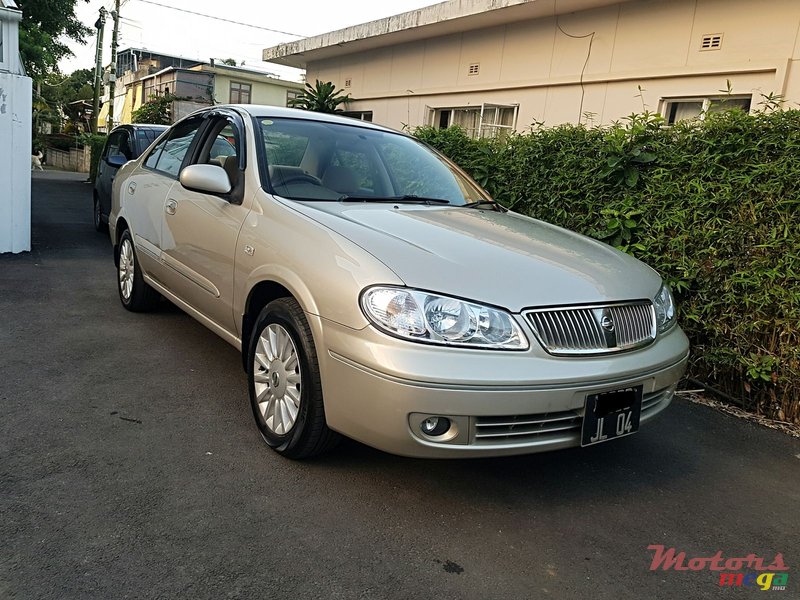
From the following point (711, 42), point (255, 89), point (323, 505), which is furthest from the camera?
point (255, 89)

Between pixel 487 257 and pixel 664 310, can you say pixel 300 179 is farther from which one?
pixel 664 310

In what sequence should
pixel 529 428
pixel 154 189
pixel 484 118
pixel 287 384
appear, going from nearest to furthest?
pixel 529 428 < pixel 287 384 < pixel 154 189 < pixel 484 118

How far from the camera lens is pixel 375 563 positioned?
7.55ft

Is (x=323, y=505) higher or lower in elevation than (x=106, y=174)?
lower

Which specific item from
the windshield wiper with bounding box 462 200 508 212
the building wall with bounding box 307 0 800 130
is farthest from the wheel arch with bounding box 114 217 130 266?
the building wall with bounding box 307 0 800 130

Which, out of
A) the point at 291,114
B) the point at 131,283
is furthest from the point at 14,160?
the point at 291,114

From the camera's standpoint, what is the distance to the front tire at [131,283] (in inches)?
200

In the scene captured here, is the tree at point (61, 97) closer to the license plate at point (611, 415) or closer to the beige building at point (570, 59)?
the beige building at point (570, 59)

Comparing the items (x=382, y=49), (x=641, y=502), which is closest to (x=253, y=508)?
(x=641, y=502)

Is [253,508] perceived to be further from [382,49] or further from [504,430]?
[382,49]

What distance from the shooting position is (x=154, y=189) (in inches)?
183

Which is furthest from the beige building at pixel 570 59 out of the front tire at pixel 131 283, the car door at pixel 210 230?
the front tire at pixel 131 283

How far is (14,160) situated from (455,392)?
6723 millimetres

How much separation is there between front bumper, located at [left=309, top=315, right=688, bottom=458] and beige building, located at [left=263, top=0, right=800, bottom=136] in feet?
9.90
